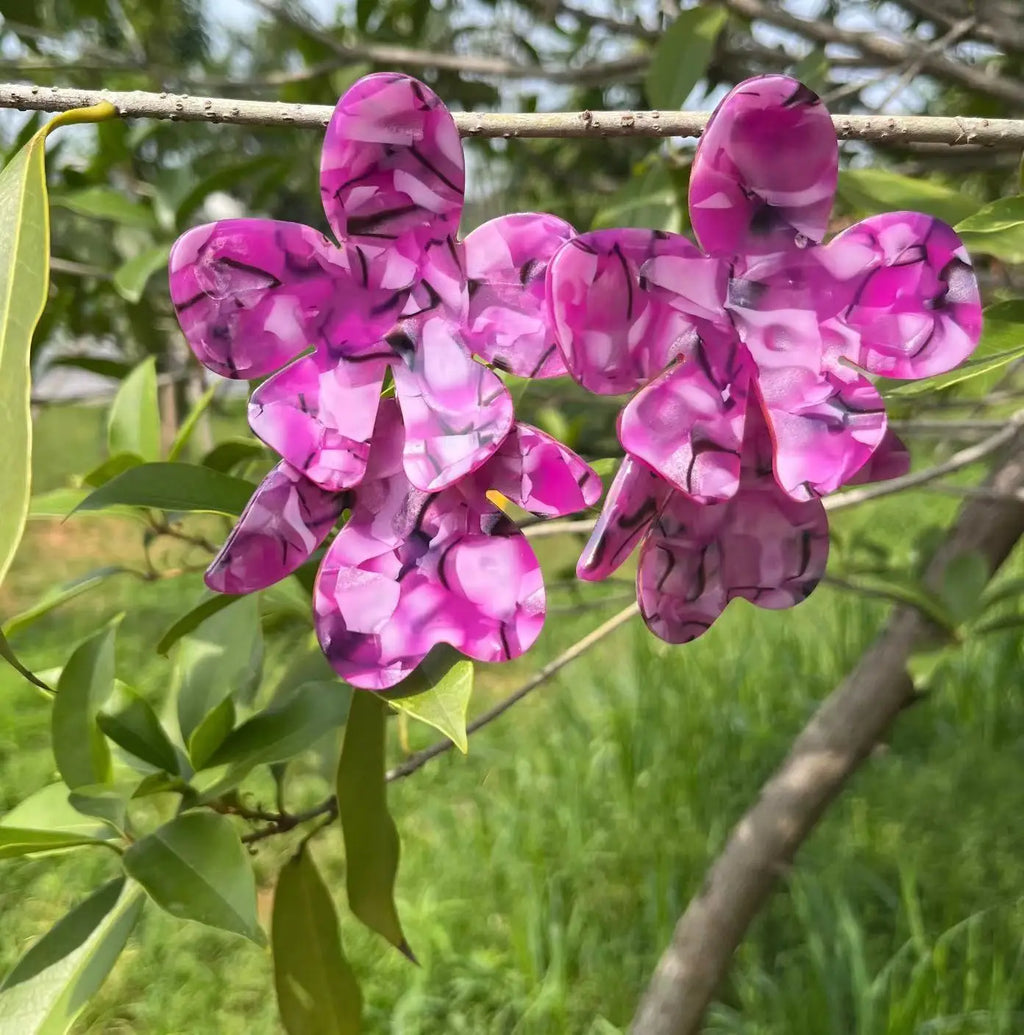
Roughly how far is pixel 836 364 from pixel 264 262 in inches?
7.8

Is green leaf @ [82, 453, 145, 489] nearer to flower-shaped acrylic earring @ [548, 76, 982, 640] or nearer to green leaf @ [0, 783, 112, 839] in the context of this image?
green leaf @ [0, 783, 112, 839]

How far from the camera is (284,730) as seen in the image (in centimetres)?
54

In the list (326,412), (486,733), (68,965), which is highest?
(326,412)

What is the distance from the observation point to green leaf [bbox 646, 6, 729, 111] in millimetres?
752

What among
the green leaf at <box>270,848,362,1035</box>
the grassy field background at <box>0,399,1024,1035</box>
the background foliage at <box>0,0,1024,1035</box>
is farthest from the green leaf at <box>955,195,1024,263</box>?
the grassy field background at <box>0,399,1024,1035</box>

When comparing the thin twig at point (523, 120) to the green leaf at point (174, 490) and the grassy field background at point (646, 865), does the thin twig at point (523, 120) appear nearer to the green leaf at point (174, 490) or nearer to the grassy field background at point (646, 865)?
the green leaf at point (174, 490)

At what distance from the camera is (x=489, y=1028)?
1.27 m

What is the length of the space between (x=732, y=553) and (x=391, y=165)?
186 mm

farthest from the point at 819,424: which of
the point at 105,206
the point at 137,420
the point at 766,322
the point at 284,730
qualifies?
the point at 105,206

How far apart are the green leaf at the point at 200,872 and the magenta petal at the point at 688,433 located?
32cm

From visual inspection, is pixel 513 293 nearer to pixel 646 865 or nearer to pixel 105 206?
pixel 105 206

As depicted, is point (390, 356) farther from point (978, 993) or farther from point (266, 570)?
point (978, 993)

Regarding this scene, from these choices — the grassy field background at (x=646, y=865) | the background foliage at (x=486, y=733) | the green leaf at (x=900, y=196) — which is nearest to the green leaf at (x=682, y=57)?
the background foliage at (x=486, y=733)

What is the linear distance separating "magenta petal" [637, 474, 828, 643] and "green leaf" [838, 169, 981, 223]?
0.34 metres
